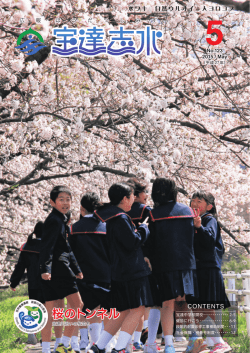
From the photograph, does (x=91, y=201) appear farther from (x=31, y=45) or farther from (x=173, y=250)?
(x=31, y=45)

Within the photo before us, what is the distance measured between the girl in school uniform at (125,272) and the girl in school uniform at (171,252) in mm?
176

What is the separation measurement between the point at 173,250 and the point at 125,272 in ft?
1.62

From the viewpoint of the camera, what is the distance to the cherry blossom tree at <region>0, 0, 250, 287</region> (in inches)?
212

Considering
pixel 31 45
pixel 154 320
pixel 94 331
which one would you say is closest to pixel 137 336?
pixel 94 331

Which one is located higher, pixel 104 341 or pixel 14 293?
pixel 14 293

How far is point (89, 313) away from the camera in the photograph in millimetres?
4434

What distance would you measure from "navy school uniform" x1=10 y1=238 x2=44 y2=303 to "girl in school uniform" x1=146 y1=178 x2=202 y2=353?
160cm

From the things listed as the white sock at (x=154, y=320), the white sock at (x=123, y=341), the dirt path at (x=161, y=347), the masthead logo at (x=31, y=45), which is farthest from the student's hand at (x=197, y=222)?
the masthead logo at (x=31, y=45)

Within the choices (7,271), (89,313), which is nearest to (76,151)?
(89,313)

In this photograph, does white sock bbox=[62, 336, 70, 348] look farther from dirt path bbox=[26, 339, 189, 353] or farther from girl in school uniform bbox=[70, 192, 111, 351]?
dirt path bbox=[26, 339, 189, 353]

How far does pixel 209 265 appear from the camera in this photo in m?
4.09

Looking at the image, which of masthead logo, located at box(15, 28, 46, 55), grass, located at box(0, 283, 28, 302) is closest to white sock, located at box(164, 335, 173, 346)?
masthead logo, located at box(15, 28, 46, 55)

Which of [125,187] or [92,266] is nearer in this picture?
[125,187]

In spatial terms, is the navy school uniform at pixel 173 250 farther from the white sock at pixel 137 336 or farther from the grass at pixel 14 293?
the grass at pixel 14 293
